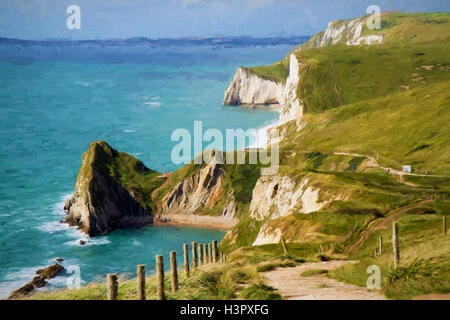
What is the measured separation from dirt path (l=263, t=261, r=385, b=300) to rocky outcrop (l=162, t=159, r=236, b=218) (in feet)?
332

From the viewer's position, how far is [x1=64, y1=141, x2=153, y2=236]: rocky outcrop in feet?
409

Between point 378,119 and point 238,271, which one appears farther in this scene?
point 378,119

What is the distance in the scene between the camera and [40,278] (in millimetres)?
97062

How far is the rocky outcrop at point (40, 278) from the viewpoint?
296ft

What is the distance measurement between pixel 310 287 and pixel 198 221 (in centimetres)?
10436

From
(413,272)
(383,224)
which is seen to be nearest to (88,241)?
(383,224)

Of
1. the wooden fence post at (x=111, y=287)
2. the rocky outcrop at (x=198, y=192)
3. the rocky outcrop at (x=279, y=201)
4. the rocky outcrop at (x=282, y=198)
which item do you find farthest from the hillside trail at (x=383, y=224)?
the rocky outcrop at (x=198, y=192)

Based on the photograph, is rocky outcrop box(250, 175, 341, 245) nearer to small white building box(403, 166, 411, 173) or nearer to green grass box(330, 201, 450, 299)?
small white building box(403, 166, 411, 173)

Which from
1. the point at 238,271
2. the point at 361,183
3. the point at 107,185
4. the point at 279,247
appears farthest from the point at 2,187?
the point at 238,271

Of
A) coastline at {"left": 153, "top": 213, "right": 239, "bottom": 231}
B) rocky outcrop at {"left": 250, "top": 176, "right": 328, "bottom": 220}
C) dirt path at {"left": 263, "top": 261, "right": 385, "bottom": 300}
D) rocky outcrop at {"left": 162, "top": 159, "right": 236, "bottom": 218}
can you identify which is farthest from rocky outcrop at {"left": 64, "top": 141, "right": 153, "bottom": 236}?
dirt path at {"left": 263, "top": 261, "right": 385, "bottom": 300}
